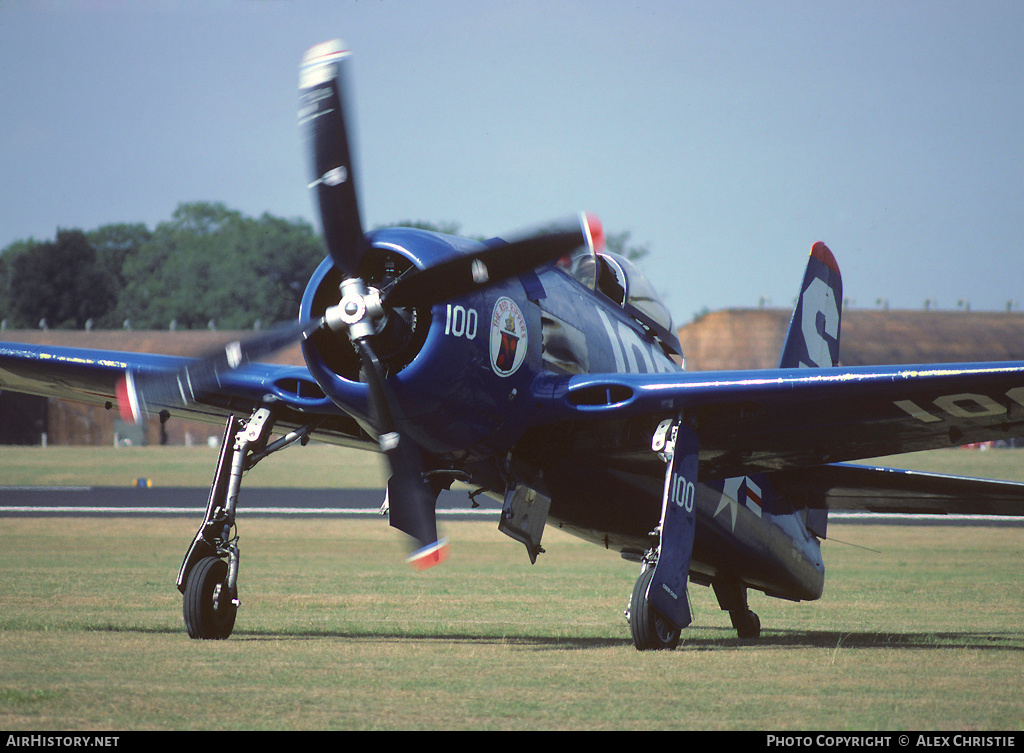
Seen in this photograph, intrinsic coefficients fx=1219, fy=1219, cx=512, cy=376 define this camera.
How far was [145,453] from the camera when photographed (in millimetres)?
68812

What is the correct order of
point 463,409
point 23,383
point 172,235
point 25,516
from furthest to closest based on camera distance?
point 172,235, point 25,516, point 23,383, point 463,409

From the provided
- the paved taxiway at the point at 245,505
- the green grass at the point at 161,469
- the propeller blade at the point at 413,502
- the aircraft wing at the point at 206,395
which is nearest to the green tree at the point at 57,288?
the green grass at the point at 161,469

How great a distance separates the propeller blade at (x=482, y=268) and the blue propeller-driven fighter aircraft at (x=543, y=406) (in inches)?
0.7

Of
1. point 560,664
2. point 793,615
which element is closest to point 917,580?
point 793,615

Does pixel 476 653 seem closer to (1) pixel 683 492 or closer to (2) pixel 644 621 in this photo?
(2) pixel 644 621

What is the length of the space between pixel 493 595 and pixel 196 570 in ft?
21.1

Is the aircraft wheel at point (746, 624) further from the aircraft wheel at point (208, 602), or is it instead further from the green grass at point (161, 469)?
the green grass at point (161, 469)

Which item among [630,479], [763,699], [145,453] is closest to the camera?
[763,699]

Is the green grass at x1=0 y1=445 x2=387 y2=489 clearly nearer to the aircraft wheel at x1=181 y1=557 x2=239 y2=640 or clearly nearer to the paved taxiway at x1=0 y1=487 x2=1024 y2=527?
the paved taxiway at x1=0 y1=487 x2=1024 y2=527

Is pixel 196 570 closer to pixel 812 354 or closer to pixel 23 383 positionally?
pixel 23 383

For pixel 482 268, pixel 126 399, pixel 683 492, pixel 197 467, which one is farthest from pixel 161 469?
pixel 482 268

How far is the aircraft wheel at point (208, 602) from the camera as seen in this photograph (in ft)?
34.2

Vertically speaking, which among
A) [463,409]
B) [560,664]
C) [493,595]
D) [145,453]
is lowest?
[145,453]

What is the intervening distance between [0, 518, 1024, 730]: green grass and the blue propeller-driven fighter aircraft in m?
1.00
